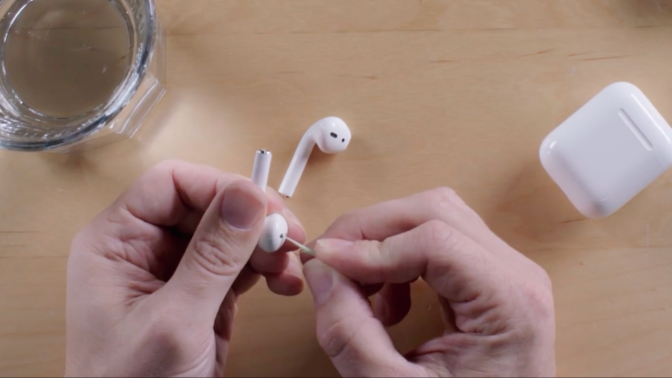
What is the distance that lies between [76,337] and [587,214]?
0.56 meters

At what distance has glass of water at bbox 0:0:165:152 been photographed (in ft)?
1.98

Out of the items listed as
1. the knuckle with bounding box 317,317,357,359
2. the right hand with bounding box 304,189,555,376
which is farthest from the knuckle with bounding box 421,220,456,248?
the knuckle with bounding box 317,317,357,359

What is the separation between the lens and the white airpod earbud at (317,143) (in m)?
0.59

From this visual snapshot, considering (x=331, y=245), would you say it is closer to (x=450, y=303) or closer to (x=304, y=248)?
(x=304, y=248)

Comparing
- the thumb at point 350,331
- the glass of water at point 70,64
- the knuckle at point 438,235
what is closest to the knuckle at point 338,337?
the thumb at point 350,331

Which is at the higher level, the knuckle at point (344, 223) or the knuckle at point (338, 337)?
the knuckle at point (344, 223)

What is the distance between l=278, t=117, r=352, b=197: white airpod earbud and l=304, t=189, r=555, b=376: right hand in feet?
0.38

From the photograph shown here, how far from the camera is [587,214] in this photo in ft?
1.95

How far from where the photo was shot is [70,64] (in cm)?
62

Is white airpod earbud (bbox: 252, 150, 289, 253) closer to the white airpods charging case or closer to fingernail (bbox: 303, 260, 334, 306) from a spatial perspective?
fingernail (bbox: 303, 260, 334, 306)

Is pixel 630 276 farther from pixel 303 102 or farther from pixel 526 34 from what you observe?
pixel 303 102

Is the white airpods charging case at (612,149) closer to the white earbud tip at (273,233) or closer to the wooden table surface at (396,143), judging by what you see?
the wooden table surface at (396,143)

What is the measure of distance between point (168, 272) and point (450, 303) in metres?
0.31

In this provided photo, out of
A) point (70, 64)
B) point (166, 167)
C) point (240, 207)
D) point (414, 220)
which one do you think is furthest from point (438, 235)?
point (70, 64)
